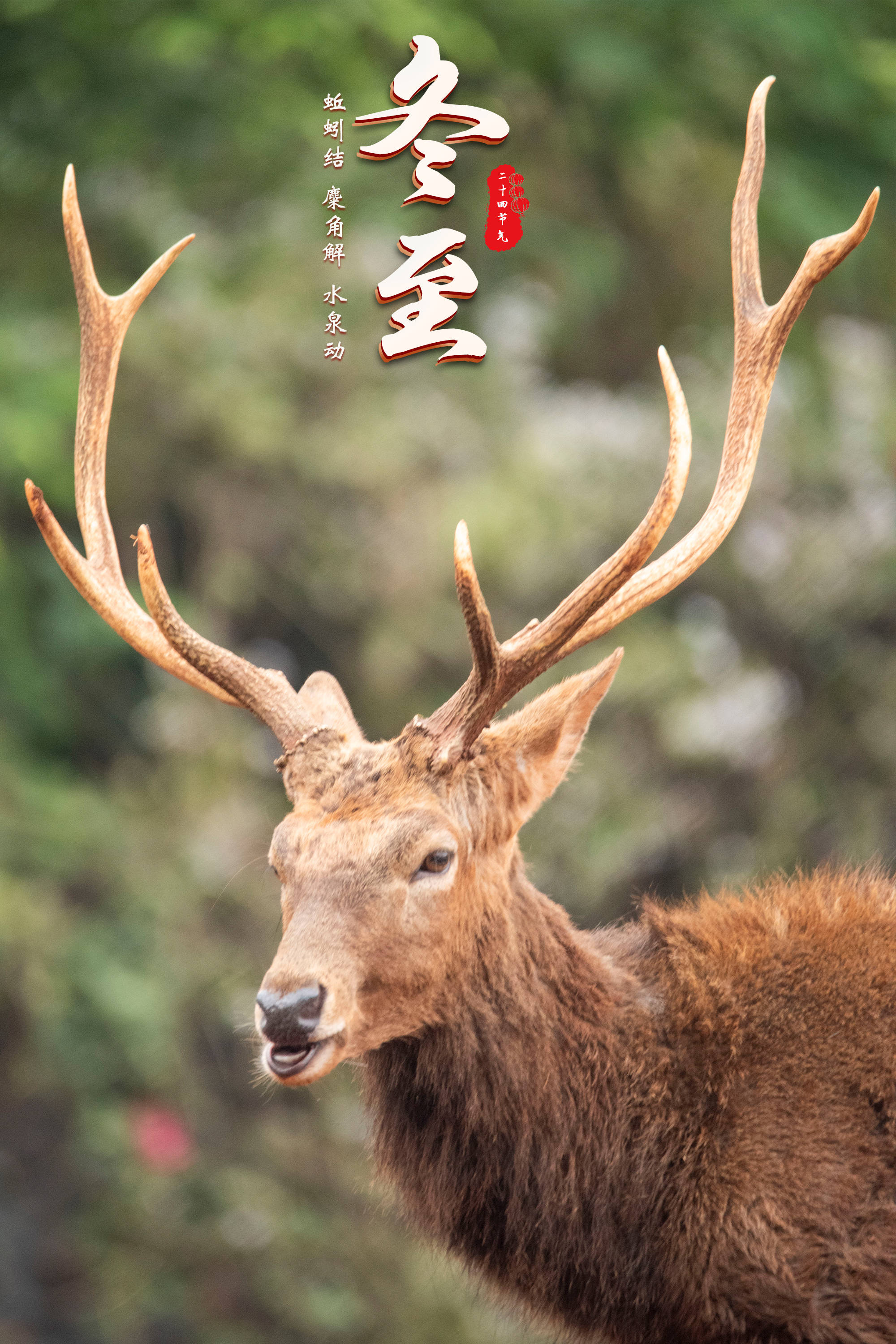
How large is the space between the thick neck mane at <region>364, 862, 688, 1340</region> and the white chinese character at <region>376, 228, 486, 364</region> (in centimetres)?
203

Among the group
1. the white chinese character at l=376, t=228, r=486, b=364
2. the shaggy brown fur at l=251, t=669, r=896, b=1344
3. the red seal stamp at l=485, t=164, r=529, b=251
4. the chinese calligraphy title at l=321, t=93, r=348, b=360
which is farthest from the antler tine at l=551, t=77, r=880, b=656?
the red seal stamp at l=485, t=164, r=529, b=251

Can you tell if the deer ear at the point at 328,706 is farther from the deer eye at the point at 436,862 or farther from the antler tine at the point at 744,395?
the antler tine at the point at 744,395

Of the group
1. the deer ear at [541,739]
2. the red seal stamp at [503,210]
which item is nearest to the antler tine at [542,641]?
the deer ear at [541,739]

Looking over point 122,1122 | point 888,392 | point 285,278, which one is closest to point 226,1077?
point 122,1122

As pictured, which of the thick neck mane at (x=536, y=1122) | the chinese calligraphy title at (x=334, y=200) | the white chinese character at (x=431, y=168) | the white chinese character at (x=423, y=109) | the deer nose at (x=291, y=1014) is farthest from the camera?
the chinese calligraphy title at (x=334, y=200)

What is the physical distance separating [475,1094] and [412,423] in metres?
5.76

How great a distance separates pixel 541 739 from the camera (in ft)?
9.48

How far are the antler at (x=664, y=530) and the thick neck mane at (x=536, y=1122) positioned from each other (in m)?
0.45

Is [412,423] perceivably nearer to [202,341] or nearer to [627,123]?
[202,341]

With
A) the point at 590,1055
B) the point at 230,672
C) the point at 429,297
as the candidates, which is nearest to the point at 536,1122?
the point at 590,1055

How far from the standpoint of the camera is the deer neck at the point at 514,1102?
9.08ft

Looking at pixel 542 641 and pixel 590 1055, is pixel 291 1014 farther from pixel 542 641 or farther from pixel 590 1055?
pixel 542 641

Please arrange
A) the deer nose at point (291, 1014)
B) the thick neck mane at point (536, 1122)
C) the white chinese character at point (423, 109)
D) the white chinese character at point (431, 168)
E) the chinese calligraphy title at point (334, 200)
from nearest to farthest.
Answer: the deer nose at point (291, 1014), the thick neck mane at point (536, 1122), the white chinese character at point (423, 109), the white chinese character at point (431, 168), the chinese calligraphy title at point (334, 200)

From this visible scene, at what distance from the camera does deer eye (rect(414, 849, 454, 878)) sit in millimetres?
2623
